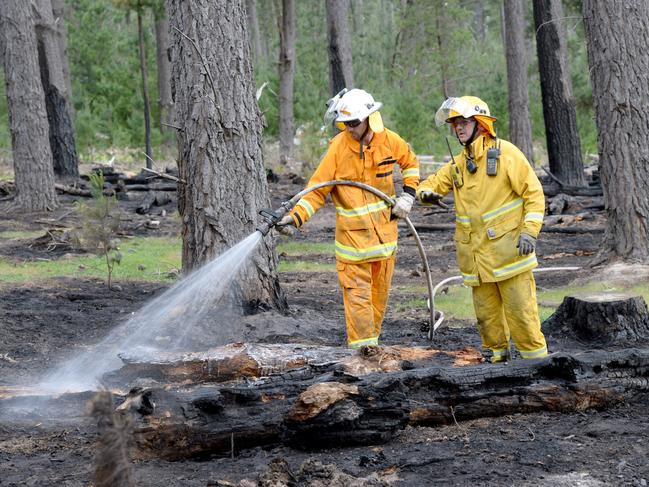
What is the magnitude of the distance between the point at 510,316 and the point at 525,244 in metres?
0.56

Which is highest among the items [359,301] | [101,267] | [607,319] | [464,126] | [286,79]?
[286,79]

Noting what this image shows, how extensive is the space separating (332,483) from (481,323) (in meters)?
2.47

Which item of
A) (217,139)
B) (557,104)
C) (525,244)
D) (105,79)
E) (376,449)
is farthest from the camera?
(105,79)

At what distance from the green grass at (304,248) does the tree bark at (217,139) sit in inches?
194

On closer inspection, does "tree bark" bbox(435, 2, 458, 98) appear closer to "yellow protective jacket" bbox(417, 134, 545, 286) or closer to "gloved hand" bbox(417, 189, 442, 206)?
"gloved hand" bbox(417, 189, 442, 206)

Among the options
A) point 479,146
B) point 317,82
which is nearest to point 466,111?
point 479,146

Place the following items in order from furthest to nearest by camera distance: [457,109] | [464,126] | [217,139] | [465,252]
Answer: [217,139], [465,252], [464,126], [457,109]

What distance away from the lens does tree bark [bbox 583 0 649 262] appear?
32.2 feet

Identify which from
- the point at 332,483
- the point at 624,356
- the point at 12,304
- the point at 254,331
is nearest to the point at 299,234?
the point at 12,304

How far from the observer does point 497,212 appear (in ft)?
19.8

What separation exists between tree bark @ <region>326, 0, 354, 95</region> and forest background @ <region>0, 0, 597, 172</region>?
1767 millimetres

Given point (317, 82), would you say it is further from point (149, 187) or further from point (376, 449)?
point (376, 449)

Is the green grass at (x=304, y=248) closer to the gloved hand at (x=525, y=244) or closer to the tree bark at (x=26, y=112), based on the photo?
the tree bark at (x=26, y=112)

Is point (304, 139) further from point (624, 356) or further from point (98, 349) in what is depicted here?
point (624, 356)
